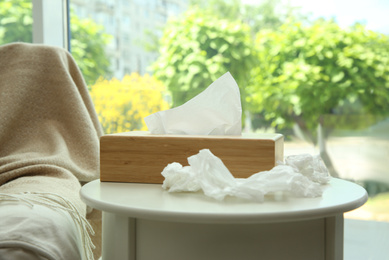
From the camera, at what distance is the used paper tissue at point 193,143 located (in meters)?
Answer: 0.85

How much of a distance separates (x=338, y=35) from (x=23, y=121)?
1516 mm

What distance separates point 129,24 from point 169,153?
5.92ft

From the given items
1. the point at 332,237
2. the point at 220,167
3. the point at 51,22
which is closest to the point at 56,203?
the point at 220,167

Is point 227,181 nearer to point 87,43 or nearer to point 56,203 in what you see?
point 56,203

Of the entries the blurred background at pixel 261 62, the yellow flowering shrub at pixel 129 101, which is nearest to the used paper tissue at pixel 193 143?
the blurred background at pixel 261 62

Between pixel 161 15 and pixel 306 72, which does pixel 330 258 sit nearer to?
pixel 306 72

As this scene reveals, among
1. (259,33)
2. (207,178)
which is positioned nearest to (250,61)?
(259,33)

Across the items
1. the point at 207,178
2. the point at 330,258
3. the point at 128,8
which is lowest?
the point at 330,258

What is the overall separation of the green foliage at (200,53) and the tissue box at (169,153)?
4.78ft

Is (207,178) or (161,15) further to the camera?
(161,15)

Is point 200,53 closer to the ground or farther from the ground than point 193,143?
farther from the ground

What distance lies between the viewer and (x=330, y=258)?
2.36 feet

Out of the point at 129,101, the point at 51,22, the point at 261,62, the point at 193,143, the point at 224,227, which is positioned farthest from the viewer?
the point at 129,101

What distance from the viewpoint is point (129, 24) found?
8.30 feet
